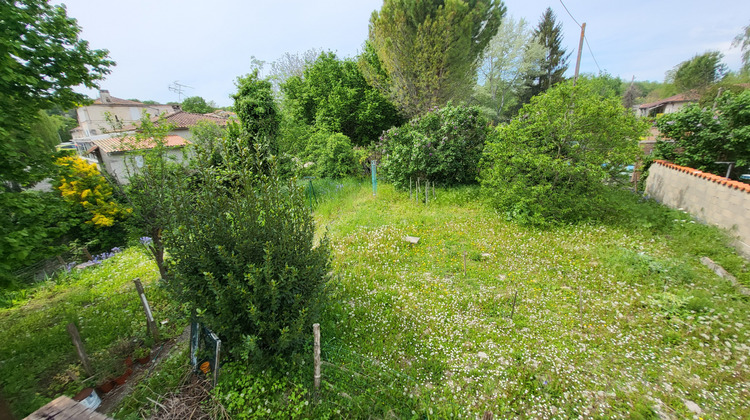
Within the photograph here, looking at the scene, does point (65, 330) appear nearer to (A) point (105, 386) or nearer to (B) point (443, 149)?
(A) point (105, 386)

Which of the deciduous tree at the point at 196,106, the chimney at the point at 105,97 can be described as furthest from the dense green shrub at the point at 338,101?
the deciduous tree at the point at 196,106

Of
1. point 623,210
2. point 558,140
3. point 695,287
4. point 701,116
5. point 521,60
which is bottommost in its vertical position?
point 695,287

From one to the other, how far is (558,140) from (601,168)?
4.40ft

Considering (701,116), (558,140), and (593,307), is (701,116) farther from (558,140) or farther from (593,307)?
(593,307)

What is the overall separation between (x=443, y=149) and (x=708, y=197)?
23.2ft

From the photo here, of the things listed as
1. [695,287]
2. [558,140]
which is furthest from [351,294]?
[558,140]

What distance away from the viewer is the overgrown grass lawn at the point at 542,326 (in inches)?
118

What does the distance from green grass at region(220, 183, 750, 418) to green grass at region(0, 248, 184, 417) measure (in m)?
2.30

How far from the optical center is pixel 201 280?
3135 millimetres

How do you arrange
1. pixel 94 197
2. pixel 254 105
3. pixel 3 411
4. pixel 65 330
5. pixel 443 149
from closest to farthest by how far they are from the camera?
pixel 3 411
pixel 65 330
pixel 254 105
pixel 94 197
pixel 443 149

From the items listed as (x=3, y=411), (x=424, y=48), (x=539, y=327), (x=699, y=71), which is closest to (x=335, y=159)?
(x=424, y=48)

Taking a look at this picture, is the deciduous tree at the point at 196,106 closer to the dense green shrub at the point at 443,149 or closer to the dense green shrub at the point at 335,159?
the dense green shrub at the point at 335,159

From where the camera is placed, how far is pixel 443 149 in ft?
34.2

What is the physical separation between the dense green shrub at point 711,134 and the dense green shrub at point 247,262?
37.7ft
